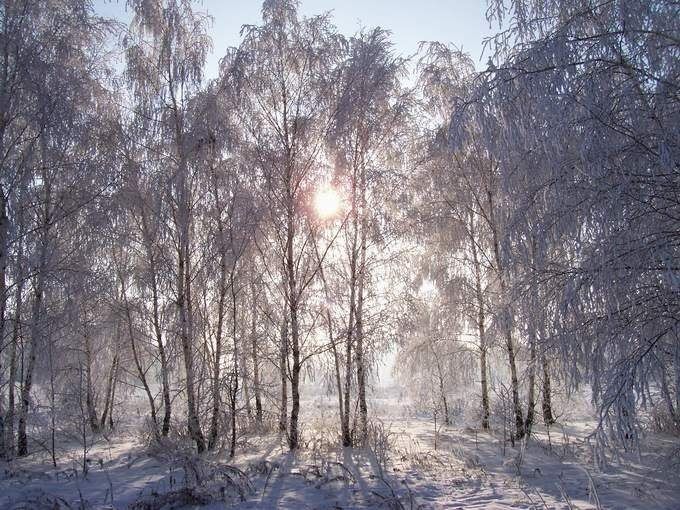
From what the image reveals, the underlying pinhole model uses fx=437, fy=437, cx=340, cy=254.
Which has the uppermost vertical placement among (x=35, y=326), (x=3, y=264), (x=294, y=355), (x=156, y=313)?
(x=3, y=264)

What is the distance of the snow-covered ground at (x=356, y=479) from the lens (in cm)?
455

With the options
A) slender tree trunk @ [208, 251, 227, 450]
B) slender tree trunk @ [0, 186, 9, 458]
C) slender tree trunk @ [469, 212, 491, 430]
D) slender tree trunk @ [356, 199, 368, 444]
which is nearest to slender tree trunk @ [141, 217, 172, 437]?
slender tree trunk @ [208, 251, 227, 450]

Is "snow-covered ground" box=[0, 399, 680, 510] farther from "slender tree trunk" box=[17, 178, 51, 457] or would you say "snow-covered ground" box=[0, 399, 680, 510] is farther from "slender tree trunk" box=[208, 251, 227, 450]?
"slender tree trunk" box=[208, 251, 227, 450]

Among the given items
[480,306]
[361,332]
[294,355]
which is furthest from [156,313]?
[480,306]

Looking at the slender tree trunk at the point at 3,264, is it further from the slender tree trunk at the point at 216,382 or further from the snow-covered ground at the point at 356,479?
the slender tree trunk at the point at 216,382

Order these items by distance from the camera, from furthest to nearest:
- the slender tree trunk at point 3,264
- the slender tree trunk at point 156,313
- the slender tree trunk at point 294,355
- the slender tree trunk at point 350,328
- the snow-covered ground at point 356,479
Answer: the slender tree trunk at point 156,313, the slender tree trunk at point 350,328, the slender tree trunk at point 294,355, the slender tree trunk at point 3,264, the snow-covered ground at point 356,479

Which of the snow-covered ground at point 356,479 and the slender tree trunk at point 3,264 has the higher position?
the slender tree trunk at point 3,264

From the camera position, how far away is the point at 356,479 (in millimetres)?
5504

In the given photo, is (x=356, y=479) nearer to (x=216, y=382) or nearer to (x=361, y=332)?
(x=216, y=382)

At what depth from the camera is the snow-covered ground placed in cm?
455

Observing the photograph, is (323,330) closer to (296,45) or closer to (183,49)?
(296,45)

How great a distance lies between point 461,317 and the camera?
1019 cm

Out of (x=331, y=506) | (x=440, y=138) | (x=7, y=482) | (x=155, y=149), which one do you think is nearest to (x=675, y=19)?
(x=440, y=138)

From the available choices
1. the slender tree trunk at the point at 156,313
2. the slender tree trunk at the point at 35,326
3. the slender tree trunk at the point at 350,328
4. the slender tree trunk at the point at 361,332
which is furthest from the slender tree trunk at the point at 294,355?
the slender tree trunk at the point at 35,326
